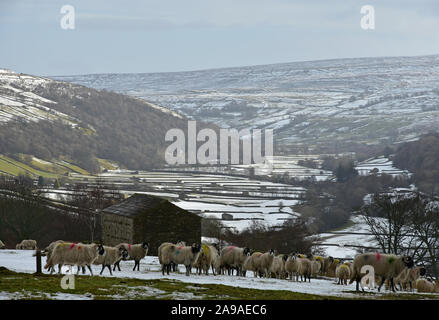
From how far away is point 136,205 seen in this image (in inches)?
2438

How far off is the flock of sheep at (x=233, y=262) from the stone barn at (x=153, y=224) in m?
17.1

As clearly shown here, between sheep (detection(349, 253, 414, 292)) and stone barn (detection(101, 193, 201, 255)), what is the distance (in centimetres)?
2897

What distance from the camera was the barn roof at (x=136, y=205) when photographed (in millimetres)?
60344

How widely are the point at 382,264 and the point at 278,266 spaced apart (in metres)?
9.04

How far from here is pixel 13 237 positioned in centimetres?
8569

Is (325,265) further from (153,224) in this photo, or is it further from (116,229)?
(116,229)

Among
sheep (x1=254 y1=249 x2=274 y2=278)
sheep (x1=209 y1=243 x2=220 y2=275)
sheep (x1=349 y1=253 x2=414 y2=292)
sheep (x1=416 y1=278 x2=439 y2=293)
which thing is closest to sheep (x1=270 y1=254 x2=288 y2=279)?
sheep (x1=254 y1=249 x2=274 y2=278)

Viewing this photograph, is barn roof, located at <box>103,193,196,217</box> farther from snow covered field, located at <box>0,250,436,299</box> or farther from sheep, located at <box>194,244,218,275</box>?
sheep, located at <box>194,244,218,275</box>

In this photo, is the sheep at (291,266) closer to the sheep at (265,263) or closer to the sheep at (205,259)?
the sheep at (265,263)
